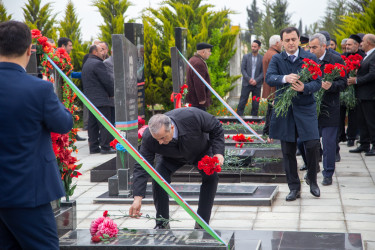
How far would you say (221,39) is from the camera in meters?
16.8

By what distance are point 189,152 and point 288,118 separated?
205 centimetres

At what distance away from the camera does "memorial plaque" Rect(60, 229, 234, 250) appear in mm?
4320

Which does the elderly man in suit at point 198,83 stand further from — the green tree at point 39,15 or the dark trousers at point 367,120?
the green tree at point 39,15

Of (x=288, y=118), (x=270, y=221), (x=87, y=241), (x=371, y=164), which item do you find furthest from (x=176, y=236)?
(x=371, y=164)

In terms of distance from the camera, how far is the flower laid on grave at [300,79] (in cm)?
632

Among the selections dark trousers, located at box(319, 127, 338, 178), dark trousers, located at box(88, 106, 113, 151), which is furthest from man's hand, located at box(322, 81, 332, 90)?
dark trousers, located at box(88, 106, 113, 151)

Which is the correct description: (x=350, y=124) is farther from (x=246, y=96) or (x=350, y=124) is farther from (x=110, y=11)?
(x=110, y=11)

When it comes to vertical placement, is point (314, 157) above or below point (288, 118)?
below

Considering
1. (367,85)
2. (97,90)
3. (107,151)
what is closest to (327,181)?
(367,85)

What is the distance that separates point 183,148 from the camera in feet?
16.0

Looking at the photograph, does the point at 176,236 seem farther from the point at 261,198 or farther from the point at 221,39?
the point at 221,39

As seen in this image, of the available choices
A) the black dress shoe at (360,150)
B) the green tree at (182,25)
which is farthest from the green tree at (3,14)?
the black dress shoe at (360,150)

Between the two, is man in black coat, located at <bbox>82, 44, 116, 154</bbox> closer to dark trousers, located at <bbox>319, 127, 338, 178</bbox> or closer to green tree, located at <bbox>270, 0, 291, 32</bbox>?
dark trousers, located at <bbox>319, 127, 338, 178</bbox>

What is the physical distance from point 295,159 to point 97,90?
518cm
